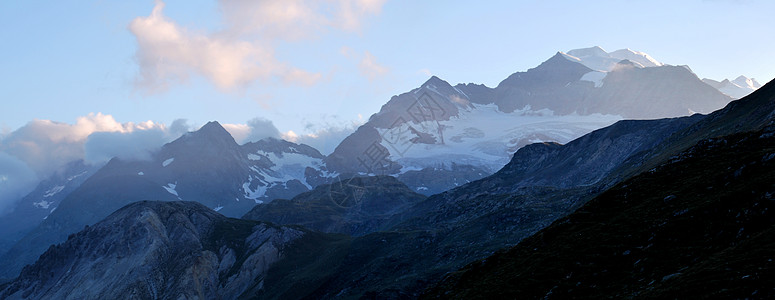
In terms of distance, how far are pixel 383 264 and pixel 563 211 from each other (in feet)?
204

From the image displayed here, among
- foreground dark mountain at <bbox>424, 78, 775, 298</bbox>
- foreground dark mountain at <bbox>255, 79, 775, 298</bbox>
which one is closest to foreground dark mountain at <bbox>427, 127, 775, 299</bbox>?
foreground dark mountain at <bbox>424, 78, 775, 298</bbox>

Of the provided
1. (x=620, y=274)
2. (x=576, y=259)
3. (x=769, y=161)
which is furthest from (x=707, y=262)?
(x=769, y=161)

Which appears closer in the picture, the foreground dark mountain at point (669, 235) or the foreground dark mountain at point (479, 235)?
the foreground dark mountain at point (669, 235)

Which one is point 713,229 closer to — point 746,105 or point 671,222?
point 671,222

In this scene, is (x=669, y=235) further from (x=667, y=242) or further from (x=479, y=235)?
(x=479, y=235)

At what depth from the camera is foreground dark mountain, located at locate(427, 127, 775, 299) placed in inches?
1281

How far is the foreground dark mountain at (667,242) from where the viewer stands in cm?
3253

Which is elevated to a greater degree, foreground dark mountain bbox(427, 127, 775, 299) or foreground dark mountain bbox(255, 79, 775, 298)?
foreground dark mountain bbox(427, 127, 775, 299)

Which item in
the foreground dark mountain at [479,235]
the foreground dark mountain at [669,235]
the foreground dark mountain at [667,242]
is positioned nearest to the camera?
the foreground dark mountain at [667,242]

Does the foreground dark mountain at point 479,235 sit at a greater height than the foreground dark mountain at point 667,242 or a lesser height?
lesser

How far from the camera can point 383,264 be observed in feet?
555

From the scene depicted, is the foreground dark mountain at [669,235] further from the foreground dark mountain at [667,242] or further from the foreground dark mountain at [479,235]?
the foreground dark mountain at [479,235]

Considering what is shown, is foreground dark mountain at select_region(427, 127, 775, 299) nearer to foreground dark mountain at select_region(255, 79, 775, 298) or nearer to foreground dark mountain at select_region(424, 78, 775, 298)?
foreground dark mountain at select_region(424, 78, 775, 298)

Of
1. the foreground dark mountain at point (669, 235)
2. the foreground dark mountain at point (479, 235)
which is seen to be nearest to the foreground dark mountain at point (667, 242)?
the foreground dark mountain at point (669, 235)
